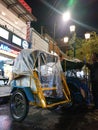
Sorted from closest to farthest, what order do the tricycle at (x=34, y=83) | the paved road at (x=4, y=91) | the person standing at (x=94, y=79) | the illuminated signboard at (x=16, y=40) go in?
the tricycle at (x=34, y=83) < the person standing at (x=94, y=79) < the paved road at (x=4, y=91) < the illuminated signboard at (x=16, y=40)

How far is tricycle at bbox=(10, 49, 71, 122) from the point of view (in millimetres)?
4688

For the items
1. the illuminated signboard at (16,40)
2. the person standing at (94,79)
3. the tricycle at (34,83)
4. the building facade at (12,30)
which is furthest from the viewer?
the illuminated signboard at (16,40)

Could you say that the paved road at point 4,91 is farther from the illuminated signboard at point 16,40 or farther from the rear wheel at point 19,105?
the illuminated signboard at point 16,40

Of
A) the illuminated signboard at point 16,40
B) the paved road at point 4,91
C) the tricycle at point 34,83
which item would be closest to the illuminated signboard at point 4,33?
the illuminated signboard at point 16,40

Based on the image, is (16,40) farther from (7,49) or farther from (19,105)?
(19,105)

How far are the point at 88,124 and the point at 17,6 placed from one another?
13011 mm

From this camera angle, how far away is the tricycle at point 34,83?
4688mm

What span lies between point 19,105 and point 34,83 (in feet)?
3.46

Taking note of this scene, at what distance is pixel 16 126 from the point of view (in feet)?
14.4

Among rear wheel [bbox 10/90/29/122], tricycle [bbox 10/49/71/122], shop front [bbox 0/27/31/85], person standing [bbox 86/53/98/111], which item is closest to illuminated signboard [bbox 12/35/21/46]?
shop front [bbox 0/27/31/85]

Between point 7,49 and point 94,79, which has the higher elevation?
point 7,49

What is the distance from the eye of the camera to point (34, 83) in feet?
15.4

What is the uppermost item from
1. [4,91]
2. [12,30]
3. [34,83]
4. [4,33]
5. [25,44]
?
[12,30]

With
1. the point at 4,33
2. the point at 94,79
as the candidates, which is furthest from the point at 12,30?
the point at 94,79
